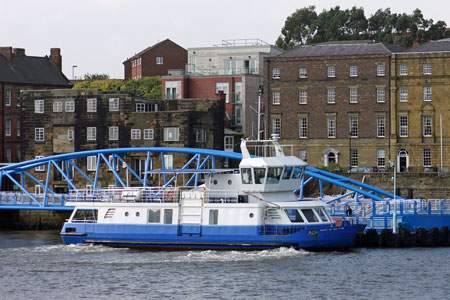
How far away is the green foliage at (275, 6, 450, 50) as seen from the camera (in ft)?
415

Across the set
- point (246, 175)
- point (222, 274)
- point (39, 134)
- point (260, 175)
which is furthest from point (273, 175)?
point (39, 134)

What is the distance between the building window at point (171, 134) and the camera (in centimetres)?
8431

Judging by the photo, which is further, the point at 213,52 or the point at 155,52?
the point at 155,52

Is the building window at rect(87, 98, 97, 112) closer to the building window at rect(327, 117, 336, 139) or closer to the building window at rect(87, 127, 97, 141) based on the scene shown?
the building window at rect(87, 127, 97, 141)

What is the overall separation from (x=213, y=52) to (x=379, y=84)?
72.4ft

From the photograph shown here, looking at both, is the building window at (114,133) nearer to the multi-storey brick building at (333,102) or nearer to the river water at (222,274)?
the multi-storey brick building at (333,102)

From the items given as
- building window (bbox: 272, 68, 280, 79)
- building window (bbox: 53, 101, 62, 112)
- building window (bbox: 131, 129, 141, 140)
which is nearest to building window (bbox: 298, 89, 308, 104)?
building window (bbox: 272, 68, 280, 79)

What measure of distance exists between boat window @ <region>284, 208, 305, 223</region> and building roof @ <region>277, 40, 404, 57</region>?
4081cm

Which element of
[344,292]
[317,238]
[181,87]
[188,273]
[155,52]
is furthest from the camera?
[155,52]

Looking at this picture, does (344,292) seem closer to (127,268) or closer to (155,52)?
(127,268)

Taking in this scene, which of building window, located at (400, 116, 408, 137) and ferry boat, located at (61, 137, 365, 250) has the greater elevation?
building window, located at (400, 116, 408, 137)

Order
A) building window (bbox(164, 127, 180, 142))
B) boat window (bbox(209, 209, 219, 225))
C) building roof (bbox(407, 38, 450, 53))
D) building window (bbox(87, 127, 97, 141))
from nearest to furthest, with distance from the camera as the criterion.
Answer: boat window (bbox(209, 209, 219, 225)) < building window (bbox(164, 127, 180, 142)) < building window (bbox(87, 127, 97, 141)) < building roof (bbox(407, 38, 450, 53))

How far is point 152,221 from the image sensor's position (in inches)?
2324

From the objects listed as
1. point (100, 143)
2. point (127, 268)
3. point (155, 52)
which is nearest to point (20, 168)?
point (100, 143)
